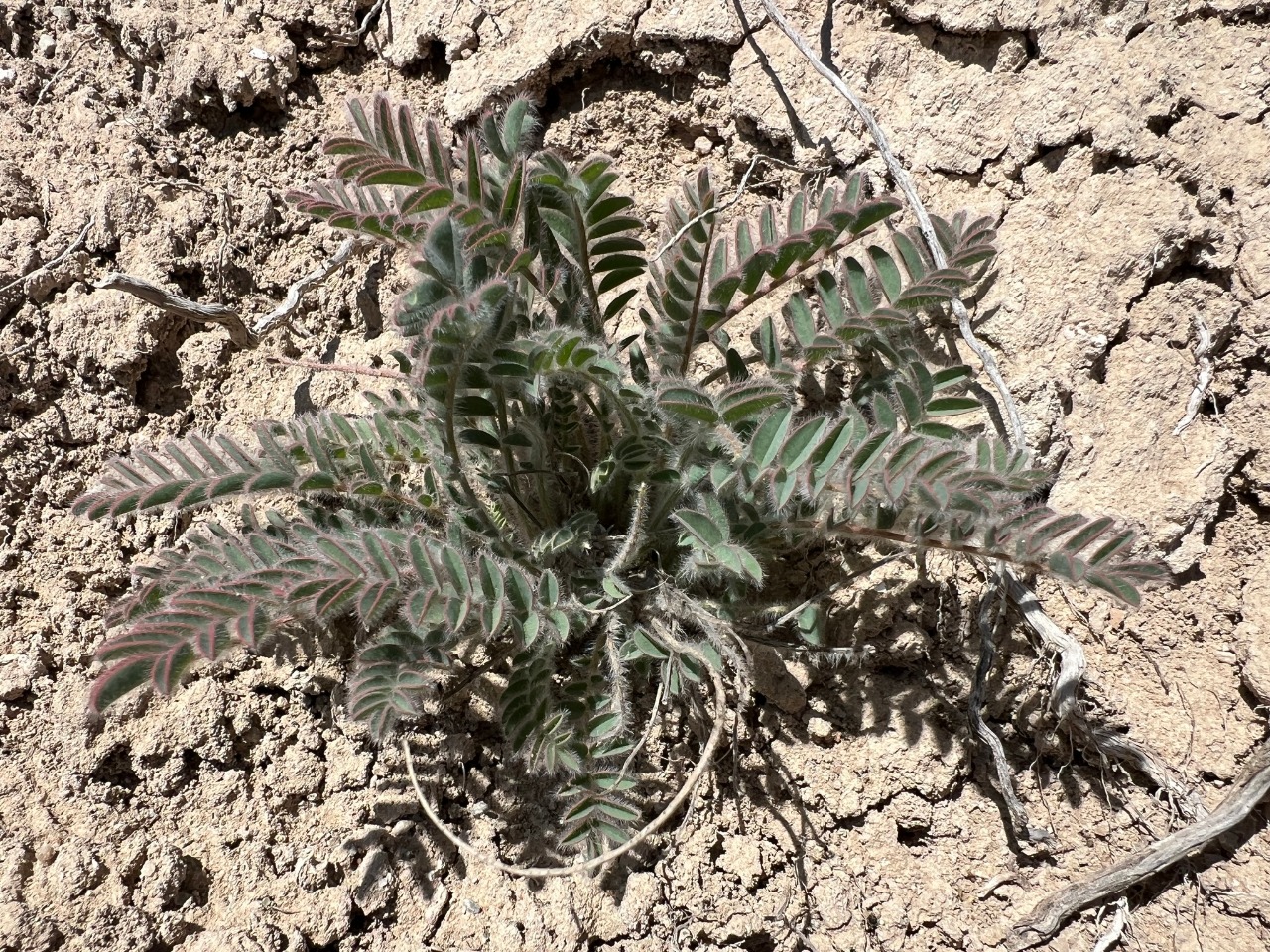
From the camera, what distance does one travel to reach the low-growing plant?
1690mm

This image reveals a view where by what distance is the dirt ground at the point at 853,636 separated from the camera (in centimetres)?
210

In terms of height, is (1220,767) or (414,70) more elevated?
(414,70)

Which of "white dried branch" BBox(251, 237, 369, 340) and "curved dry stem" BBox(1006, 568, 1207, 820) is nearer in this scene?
"curved dry stem" BBox(1006, 568, 1207, 820)

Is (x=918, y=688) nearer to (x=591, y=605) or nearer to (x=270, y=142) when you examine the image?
(x=591, y=605)

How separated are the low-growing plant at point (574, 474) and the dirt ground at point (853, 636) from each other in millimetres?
230

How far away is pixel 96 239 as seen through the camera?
103 inches

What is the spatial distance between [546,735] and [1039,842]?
1.16 meters

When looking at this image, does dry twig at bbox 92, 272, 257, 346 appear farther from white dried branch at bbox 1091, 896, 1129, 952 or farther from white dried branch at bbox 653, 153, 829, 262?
white dried branch at bbox 1091, 896, 1129, 952

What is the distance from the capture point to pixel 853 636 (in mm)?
2318

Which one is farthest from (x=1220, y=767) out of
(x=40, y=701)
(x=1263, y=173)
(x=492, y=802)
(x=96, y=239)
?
(x=96, y=239)

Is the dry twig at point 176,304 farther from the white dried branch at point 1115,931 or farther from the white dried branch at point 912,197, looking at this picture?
the white dried branch at point 1115,931

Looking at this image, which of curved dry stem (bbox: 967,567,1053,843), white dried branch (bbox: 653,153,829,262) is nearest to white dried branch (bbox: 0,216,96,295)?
white dried branch (bbox: 653,153,829,262)

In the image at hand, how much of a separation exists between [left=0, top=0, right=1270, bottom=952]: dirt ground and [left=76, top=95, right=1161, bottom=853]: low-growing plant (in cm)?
23

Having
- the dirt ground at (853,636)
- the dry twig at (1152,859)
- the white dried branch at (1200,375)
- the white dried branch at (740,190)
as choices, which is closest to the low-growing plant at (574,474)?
the white dried branch at (740,190)
